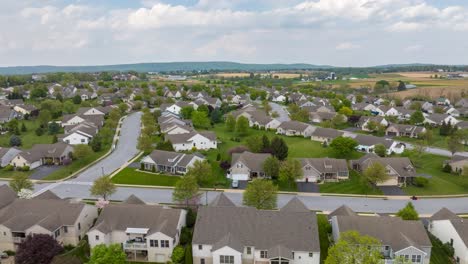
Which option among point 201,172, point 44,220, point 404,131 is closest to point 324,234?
point 201,172

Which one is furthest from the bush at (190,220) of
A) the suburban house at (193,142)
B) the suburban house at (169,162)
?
the suburban house at (193,142)

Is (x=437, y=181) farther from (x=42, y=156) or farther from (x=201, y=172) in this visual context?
(x=42, y=156)

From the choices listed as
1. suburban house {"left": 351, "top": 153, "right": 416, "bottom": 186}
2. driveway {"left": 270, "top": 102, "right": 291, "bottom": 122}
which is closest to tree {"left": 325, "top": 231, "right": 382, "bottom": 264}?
suburban house {"left": 351, "top": 153, "right": 416, "bottom": 186}

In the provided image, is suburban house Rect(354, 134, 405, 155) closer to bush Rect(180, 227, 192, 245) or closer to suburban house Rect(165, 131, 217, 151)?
suburban house Rect(165, 131, 217, 151)

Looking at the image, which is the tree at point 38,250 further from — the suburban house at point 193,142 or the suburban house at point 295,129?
the suburban house at point 295,129

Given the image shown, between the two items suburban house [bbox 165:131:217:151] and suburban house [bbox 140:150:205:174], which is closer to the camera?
suburban house [bbox 140:150:205:174]

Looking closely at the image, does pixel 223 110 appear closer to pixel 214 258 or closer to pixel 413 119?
pixel 413 119

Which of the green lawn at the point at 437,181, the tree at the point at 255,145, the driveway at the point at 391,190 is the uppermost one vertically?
the tree at the point at 255,145

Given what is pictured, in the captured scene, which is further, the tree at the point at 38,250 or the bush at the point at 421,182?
the bush at the point at 421,182

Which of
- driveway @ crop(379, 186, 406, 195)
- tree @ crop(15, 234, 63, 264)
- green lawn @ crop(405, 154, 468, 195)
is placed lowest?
driveway @ crop(379, 186, 406, 195)
